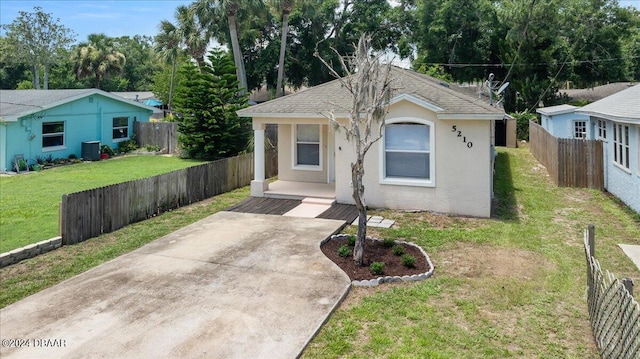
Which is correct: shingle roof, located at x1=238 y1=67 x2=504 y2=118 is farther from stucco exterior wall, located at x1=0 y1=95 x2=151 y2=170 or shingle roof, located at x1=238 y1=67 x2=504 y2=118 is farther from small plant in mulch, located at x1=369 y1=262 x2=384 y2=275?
stucco exterior wall, located at x1=0 y1=95 x2=151 y2=170

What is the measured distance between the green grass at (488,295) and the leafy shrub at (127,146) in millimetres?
19562

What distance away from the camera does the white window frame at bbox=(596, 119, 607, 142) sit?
14.6 meters

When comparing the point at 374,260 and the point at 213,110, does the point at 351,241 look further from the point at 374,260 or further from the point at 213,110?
the point at 213,110

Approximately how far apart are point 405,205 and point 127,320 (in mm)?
7743

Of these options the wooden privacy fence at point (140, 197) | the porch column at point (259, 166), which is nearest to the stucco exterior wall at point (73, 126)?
the wooden privacy fence at point (140, 197)

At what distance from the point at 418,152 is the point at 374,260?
4576mm

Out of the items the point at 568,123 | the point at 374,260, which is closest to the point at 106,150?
the point at 374,260

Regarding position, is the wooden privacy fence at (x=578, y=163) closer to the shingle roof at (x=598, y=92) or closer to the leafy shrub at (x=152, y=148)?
the leafy shrub at (x=152, y=148)

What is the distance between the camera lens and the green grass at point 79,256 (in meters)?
6.69

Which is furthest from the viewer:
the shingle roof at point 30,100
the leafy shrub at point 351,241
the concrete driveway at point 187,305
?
the shingle roof at point 30,100

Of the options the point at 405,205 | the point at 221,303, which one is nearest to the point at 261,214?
the point at 405,205

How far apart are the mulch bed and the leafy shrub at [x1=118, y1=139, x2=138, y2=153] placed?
19.9 meters

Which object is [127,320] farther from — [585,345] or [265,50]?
[265,50]

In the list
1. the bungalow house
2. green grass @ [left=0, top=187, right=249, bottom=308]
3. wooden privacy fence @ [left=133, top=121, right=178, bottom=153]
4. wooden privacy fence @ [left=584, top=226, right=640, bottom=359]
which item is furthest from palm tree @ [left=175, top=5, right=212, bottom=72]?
wooden privacy fence @ [left=584, top=226, right=640, bottom=359]
